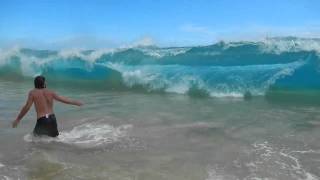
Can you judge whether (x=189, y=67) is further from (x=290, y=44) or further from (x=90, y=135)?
(x=90, y=135)

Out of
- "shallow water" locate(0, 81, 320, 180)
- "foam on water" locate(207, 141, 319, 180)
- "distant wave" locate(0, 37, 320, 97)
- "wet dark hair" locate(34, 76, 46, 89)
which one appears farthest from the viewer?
"distant wave" locate(0, 37, 320, 97)

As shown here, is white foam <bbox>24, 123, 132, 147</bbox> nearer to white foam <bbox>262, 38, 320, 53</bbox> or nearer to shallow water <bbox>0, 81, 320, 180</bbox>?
shallow water <bbox>0, 81, 320, 180</bbox>

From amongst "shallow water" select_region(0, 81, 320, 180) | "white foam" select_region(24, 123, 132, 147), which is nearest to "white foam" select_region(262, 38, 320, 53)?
"shallow water" select_region(0, 81, 320, 180)

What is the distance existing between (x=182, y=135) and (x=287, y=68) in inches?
650

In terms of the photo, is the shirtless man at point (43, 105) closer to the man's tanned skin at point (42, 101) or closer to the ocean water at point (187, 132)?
the man's tanned skin at point (42, 101)

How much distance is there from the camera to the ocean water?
257 inches

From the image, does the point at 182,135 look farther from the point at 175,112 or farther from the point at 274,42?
the point at 274,42

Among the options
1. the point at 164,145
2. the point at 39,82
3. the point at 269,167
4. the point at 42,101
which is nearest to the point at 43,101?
the point at 42,101

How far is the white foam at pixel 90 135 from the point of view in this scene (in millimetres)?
8241

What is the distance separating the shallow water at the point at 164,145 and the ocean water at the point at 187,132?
2 centimetres

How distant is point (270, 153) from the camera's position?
7.76 metres

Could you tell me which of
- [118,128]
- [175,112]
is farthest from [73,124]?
[175,112]

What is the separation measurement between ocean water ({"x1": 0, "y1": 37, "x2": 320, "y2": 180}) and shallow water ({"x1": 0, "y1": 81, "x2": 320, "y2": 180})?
15mm

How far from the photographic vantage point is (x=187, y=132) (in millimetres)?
9617
